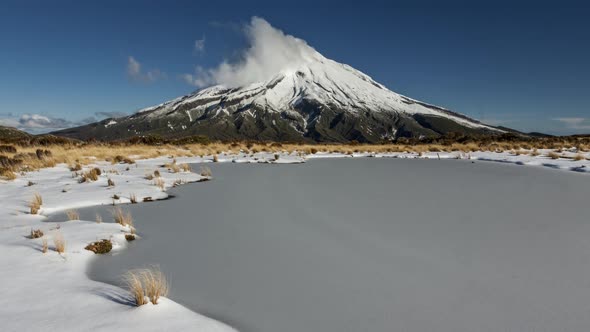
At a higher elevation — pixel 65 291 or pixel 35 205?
pixel 35 205

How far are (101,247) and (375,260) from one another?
383 cm

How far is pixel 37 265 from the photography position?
4.29 meters

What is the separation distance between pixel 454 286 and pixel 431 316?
72 centimetres

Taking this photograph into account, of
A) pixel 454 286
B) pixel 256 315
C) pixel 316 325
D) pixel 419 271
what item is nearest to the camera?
pixel 316 325

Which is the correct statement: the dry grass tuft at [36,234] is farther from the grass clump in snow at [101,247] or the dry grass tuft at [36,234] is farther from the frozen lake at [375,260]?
the frozen lake at [375,260]

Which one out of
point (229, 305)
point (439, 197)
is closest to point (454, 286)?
point (229, 305)

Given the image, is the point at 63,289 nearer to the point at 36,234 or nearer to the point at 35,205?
the point at 36,234

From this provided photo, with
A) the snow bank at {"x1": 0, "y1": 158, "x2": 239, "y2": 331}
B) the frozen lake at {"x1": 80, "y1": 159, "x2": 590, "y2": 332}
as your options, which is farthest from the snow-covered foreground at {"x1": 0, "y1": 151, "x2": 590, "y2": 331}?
the frozen lake at {"x1": 80, "y1": 159, "x2": 590, "y2": 332}

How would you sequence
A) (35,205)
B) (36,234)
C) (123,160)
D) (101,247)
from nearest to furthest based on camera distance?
(101,247) < (36,234) < (35,205) < (123,160)

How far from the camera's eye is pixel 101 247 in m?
5.04

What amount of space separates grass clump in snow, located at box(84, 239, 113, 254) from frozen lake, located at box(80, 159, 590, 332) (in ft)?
0.87

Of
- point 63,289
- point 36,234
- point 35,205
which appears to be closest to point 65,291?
point 63,289

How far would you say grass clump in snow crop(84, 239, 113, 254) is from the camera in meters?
4.98

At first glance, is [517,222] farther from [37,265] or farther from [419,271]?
[37,265]
